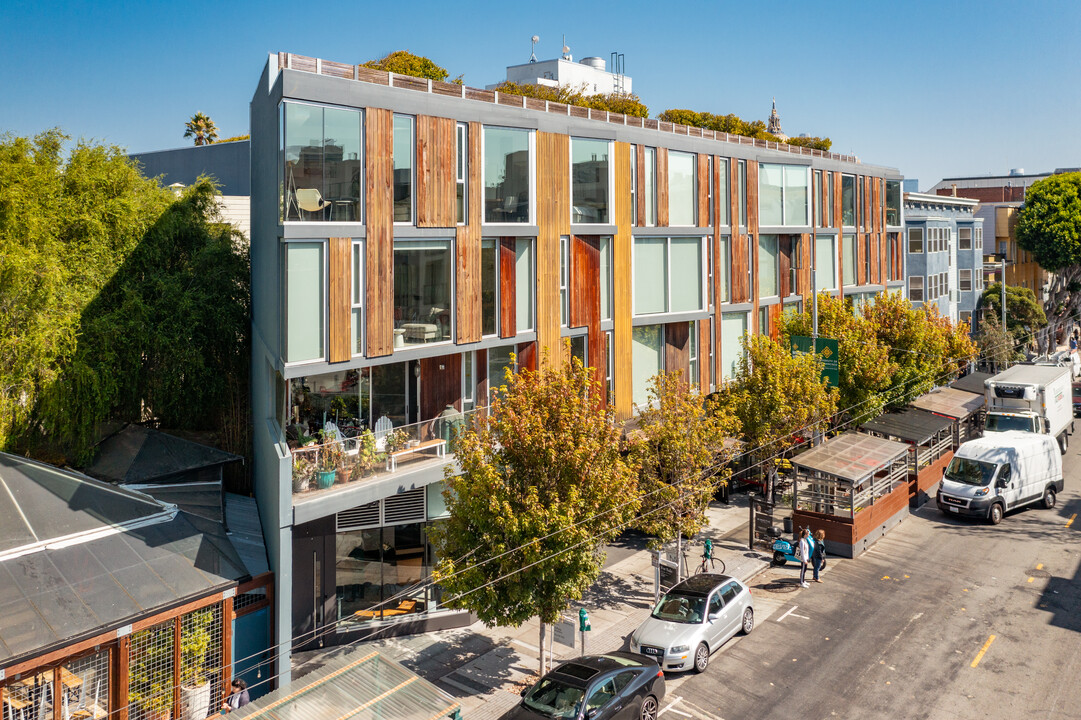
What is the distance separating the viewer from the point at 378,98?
61.8 ft

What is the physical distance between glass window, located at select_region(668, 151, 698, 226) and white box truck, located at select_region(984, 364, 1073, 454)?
15.9m

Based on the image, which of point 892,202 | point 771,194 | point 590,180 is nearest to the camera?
point 590,180

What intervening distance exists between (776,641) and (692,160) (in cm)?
1665

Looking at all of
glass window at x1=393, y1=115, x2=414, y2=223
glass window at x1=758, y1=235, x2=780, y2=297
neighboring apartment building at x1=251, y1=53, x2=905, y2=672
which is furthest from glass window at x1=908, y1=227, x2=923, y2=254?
glass window at x1=393, y1=115, x2=414, y2=223

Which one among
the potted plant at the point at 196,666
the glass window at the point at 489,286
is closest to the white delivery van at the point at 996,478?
the glass window at the point at 489,286

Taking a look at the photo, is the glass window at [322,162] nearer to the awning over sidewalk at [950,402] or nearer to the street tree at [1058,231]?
the awning over sidewalk at [950,402]

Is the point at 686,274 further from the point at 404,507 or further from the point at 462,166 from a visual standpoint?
the point at 404,507

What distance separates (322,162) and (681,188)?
14.2 meters

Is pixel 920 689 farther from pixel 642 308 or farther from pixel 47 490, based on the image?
pixel 47 490

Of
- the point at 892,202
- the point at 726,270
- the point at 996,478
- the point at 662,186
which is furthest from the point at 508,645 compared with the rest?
the point at 892,202

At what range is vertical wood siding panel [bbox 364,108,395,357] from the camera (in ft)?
61.4

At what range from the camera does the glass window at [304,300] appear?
57.7ft

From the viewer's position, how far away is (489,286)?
21.7m

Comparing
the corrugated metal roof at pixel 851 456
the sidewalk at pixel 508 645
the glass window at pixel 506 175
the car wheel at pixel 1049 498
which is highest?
the glass window at pixel 506 175
